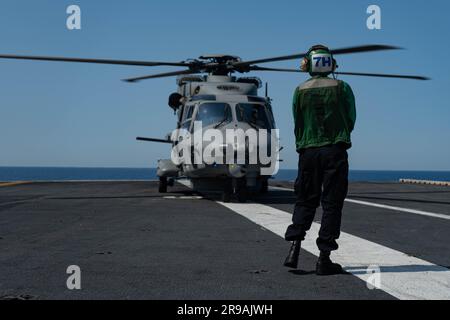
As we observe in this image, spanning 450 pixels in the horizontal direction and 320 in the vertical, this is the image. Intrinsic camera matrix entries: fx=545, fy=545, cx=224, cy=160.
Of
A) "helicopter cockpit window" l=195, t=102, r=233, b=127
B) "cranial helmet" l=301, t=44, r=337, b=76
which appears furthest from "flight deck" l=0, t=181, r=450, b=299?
"helicopter cockpit window" l=195, t=102, r=233, b=127

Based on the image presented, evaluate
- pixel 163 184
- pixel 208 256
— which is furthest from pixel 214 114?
pixel 208 256

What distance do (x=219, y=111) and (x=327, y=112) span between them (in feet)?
27.6

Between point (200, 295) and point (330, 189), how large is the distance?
1608 mm

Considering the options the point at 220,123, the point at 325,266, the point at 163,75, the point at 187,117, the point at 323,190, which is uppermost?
the point at 163,75

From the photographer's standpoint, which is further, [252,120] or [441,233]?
[252,120]

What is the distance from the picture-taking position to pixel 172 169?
47.6 feet

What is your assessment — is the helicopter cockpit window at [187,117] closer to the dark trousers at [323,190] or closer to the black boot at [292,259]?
the dark trousers at [323,190]

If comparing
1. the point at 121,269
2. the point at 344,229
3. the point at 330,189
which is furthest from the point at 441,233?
the point at 121,269

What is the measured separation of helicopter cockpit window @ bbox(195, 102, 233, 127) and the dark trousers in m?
8.08

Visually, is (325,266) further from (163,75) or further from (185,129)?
(163,75)

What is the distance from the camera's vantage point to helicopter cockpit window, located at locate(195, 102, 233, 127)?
12.9 m

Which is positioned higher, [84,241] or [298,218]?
[298,218]

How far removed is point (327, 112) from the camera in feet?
15.7
